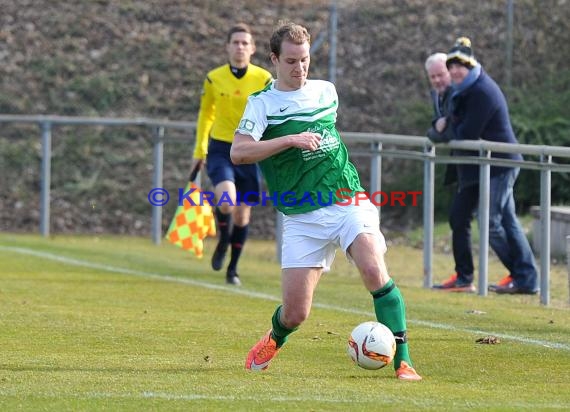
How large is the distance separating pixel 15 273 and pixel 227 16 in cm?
1239

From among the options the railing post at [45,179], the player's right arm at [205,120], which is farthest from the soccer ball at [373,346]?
the railing post at [45,179]

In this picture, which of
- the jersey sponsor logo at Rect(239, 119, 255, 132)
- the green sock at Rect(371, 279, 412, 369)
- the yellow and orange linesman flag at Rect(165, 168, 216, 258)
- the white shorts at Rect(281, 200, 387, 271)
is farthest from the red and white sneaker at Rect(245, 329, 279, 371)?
the yellow and orange linesman flag at Rect(165, 168, 216, 258)

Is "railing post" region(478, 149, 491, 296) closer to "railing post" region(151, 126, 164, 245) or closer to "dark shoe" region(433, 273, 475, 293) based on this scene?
"dark shoe" region(433, 273, 475, 293)

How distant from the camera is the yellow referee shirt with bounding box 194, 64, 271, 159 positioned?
13.2 m

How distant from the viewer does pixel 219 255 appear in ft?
45.5

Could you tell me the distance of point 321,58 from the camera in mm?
24172

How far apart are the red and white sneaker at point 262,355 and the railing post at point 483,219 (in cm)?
490

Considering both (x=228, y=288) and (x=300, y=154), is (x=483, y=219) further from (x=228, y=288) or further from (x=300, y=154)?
(x=300, y=154)

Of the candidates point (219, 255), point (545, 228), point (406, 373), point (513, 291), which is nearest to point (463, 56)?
point (545, 228)

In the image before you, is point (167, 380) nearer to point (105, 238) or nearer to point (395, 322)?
point (395, 322)

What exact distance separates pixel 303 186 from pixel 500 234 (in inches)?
212

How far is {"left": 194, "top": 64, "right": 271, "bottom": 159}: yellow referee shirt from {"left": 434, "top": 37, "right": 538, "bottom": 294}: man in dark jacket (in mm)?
1739

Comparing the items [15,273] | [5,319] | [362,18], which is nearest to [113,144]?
[362,18]

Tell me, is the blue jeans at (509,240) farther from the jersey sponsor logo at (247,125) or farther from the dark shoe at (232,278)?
the jersey sponsor logo at (247,125)
